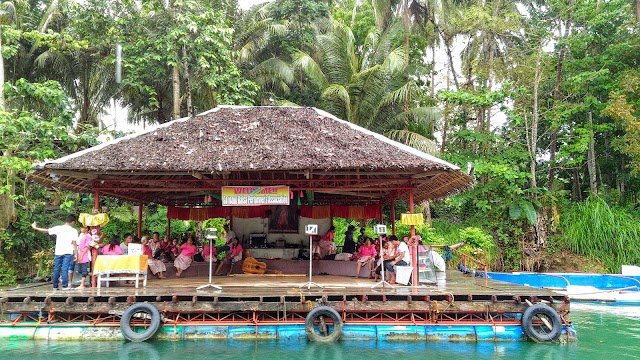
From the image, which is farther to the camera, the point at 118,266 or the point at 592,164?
the point at 592,164

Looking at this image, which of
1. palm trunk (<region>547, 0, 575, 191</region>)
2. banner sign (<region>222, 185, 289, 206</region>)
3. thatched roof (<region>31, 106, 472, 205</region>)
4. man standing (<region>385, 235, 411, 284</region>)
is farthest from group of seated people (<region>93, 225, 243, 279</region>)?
palm trunk (<region>547, 0, 575, 191</region>)

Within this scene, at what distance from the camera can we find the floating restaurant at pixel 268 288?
871 cm

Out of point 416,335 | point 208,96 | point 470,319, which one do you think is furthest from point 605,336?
point 208,96

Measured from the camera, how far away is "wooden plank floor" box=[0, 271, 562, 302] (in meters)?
8.85

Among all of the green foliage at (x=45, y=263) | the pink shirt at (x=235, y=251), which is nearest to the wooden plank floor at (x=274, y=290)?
the pink shirt at (x=235, y=251)

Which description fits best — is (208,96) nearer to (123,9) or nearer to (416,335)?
(123,9)

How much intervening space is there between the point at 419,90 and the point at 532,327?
12351 mm

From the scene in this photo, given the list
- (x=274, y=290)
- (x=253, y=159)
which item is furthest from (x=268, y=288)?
(x=253, y=159)

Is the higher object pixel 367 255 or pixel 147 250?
pixel 147 250

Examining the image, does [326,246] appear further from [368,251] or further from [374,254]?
[374,254]

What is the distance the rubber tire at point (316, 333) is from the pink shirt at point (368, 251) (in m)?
3.22

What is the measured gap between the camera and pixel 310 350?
8.21 metres

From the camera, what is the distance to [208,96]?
19.4 m

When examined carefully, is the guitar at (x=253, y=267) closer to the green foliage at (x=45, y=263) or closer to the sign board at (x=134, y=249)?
the sign board at (x=134, y=249)
